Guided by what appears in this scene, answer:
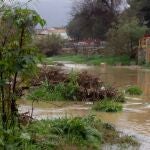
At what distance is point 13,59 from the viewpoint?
6.94 metres

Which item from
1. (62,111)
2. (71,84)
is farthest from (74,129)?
(71,84)

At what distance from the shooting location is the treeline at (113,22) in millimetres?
47125

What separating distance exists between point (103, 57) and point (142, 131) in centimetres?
4101

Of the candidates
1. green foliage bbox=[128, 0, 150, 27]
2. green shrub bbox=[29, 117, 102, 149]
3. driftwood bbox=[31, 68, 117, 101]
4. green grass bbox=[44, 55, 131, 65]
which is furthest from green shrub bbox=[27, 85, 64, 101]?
green foliage bbox=[128, 0, 150, 27]

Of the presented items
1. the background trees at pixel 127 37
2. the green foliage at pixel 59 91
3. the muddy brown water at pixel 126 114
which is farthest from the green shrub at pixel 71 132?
the background trees at pixel 127 37

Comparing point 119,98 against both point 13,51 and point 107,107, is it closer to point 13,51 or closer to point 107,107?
point 107,107

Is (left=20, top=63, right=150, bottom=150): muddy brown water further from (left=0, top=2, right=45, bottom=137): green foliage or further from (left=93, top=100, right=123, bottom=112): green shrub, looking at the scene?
(left=0, top=2, right=45, bottom=137): green foliage

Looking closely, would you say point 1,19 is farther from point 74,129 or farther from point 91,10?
point 91,10

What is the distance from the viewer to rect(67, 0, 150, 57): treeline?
1855 inches

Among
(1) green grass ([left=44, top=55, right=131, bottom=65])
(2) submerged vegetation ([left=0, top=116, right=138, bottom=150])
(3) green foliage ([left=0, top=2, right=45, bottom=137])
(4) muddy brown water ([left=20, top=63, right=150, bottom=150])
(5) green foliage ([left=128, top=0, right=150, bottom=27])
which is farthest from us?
(5) green foliage ([left=128, top=0, right=150, bottom=27])

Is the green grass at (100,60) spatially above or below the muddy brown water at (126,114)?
below

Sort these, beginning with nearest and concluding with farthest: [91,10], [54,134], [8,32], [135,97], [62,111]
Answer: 1. [8,32]
2. [54,134]
3. [62,111]
4. [135,97]
5. [91,10]

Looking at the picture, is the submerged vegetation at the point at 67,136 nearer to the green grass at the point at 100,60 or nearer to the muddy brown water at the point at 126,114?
the muddy brown water at the point at 126,114

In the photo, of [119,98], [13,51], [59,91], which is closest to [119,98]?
[119,98]
